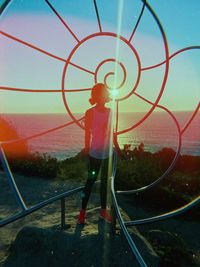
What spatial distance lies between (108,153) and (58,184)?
5.51 m

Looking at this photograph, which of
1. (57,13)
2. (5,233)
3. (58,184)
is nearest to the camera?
(57,13)

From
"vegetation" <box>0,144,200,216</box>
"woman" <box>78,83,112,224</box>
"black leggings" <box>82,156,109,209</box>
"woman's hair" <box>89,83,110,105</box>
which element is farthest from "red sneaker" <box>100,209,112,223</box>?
"vegetation" <box>0,144,200,216</box>

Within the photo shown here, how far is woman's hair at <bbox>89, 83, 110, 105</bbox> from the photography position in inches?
171

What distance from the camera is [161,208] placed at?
340 inches

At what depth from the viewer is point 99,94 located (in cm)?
435

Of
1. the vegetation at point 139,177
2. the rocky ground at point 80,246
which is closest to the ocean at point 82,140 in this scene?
the vegetation at point 139,177

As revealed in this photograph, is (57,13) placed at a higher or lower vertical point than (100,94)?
higher

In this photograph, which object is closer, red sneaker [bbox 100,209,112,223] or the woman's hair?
the woman's hair

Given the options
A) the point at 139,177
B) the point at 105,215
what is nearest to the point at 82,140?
the point at 139,177

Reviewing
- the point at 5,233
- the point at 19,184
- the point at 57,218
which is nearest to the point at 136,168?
the point at 19,184

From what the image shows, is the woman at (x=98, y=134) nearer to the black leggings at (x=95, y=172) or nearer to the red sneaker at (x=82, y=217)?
the black leggings at (x=95, y=172)

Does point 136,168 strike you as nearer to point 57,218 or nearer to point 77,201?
point 77,201

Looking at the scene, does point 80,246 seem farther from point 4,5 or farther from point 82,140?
point 82,140

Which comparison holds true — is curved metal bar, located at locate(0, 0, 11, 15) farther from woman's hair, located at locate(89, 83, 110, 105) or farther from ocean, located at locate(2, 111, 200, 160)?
ocean, located at locate(2, 111, 200, 160)
